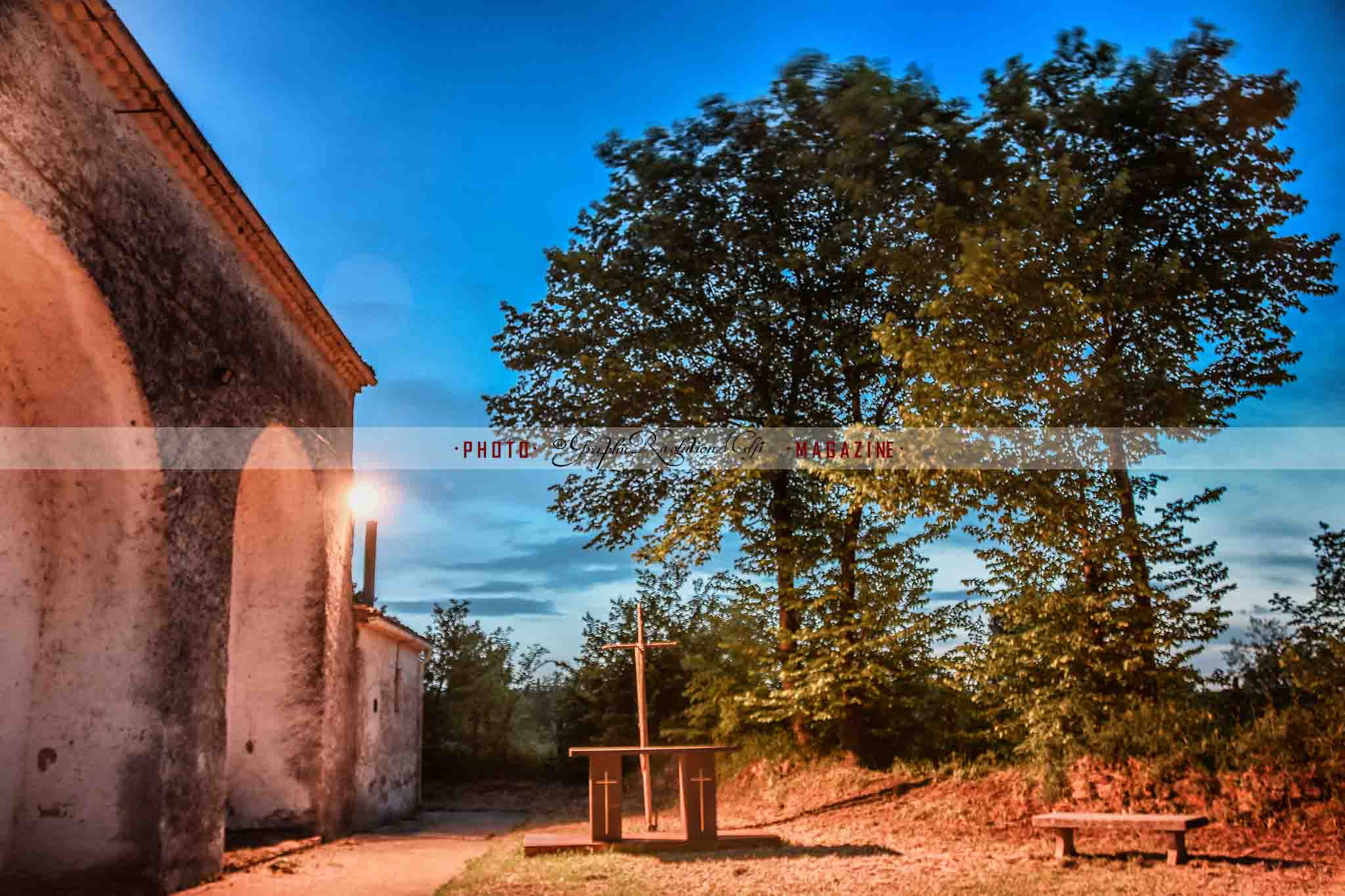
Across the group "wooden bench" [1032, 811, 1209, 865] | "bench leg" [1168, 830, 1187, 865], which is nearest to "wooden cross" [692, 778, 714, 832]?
"wooden bench" [1032, 811, 1209, 865]

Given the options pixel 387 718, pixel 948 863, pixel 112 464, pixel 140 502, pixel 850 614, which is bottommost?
pixel 948 863

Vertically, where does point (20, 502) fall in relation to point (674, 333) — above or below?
below

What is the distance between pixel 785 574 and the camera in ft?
56.7

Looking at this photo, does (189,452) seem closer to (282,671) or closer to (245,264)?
(245,264)

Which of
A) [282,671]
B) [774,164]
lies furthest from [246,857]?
[774,164]

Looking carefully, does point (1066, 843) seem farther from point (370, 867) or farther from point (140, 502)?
point (140, 502)

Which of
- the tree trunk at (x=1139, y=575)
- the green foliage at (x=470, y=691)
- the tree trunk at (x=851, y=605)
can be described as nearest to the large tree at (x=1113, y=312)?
the tree trunk at (x=1139, y=575)

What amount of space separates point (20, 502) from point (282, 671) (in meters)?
5.22

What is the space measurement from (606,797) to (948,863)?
3.68 m

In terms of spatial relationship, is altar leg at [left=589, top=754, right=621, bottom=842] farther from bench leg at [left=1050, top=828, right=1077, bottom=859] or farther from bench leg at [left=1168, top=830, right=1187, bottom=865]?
bench leg at [left=1168, top=830, right=1187, bottom=865]

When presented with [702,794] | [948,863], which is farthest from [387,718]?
[948,863]

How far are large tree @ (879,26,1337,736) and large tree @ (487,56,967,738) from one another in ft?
12.6

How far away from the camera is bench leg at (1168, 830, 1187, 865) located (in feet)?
30.0

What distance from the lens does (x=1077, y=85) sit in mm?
13891
